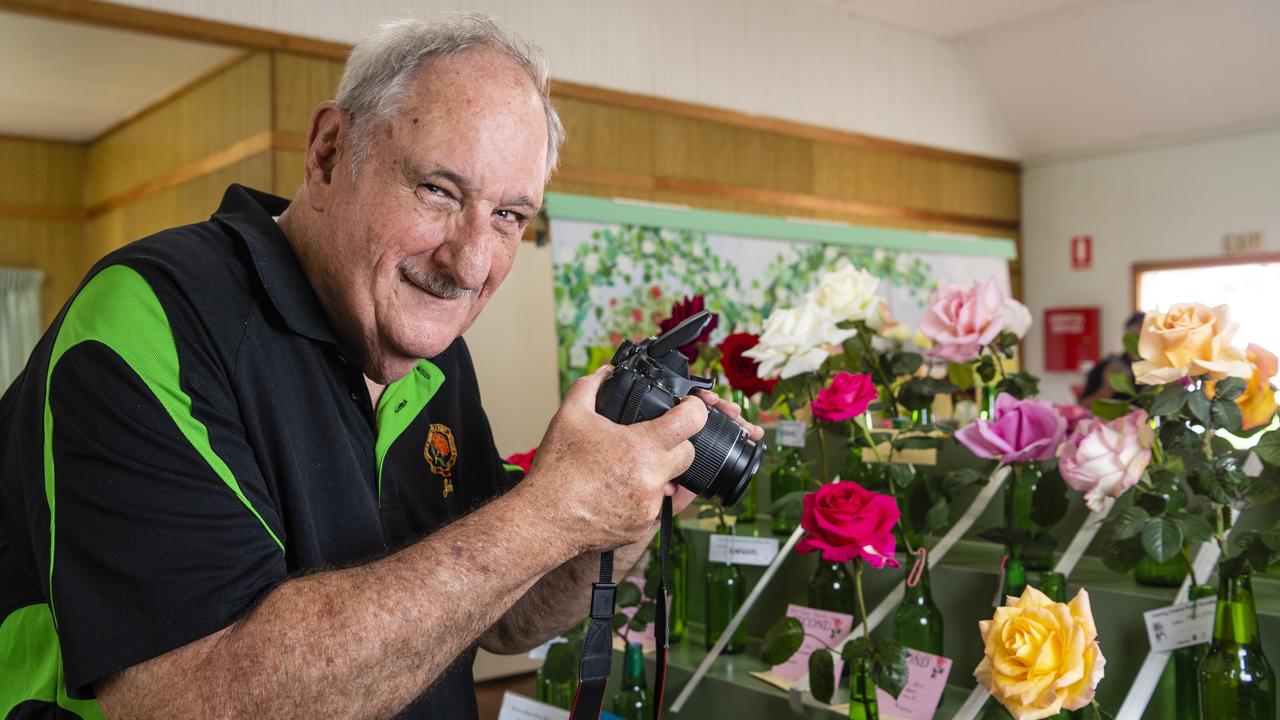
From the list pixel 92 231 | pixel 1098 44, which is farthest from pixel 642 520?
pixel 92 231

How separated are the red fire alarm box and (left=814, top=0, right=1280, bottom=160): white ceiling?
0.96 m

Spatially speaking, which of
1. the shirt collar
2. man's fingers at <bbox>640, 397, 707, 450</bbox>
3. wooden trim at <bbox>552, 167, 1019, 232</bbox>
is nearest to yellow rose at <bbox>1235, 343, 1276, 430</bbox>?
man's fingers at <bbox>640, 397, 707, 450</bbox>

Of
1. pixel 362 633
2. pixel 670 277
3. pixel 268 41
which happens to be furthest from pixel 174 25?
pixel 362 633

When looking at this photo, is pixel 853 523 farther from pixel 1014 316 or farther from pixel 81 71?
pixel 81 71

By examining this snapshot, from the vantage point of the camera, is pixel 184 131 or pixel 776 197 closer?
pixel 184 131

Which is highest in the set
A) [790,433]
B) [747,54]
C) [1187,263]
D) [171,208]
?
[747,54]

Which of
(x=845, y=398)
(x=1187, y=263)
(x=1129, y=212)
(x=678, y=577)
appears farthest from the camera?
(x=1129, y=212)

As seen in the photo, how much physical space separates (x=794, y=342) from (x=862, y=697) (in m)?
0.50

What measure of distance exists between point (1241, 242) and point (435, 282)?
590 centimetres

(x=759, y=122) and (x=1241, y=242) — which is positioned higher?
(x=759, y=122)

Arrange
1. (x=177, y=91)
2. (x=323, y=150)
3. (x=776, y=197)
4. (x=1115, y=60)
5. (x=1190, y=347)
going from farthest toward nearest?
(x=1115, y=60) → (x=776, y=197) → (x=177, y=91) → (x=1190, y=347) → (x=323, y=150)

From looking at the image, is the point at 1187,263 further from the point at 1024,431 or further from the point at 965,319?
the point at 1024,431

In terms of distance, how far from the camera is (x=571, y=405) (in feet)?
3.18

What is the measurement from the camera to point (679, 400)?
3.34ft
